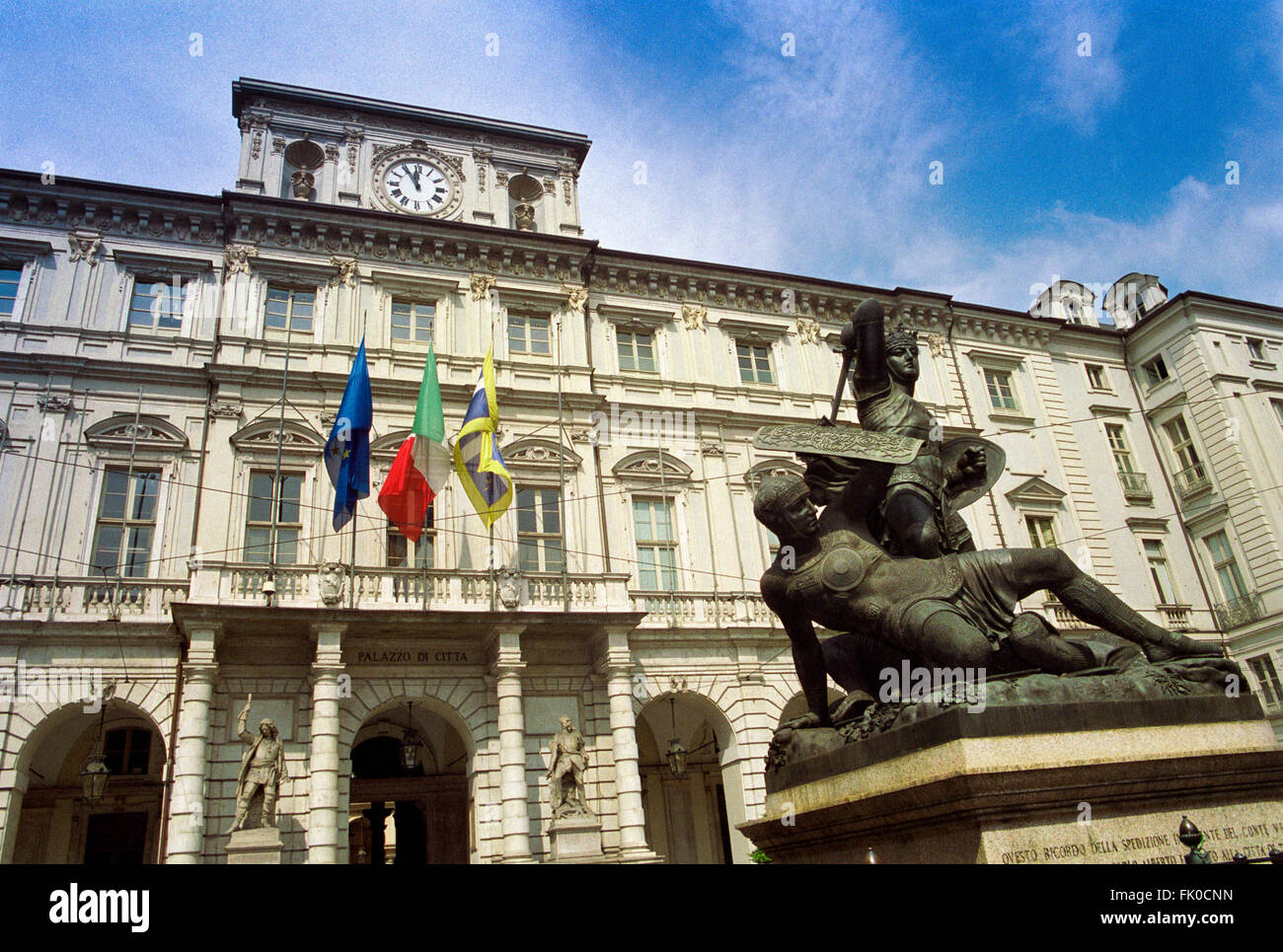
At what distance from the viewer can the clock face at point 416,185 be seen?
2495cm

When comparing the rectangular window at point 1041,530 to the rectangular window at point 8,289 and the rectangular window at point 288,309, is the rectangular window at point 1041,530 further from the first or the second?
the rectangular window at point 8,289

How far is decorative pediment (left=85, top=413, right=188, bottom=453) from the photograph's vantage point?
1967 centimetres

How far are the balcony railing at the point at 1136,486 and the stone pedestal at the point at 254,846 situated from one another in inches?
1040

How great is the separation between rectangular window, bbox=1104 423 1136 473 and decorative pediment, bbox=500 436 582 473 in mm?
18889

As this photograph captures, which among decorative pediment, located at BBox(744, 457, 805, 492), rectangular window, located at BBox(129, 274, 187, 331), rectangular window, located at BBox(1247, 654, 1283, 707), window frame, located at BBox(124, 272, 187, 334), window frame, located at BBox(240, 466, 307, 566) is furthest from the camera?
rectangular window, located at BBox(1247, 654, 1283, 707)

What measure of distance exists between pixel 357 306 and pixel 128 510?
7160 millimetres

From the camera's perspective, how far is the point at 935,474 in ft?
19.5

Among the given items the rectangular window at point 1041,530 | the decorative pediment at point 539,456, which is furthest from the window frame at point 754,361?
the rectangular window at point 1041,530

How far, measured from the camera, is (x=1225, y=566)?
28078 millimetres

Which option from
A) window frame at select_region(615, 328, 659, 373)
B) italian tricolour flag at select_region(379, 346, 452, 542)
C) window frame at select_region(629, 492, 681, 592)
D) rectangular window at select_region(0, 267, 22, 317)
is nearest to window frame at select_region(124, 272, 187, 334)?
rectangular window at select_region(0, 267, 22, 317)

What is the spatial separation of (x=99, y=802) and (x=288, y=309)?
1184cm

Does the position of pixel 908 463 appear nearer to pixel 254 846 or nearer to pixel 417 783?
pixel 254 846

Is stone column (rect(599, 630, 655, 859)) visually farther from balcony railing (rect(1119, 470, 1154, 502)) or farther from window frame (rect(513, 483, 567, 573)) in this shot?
balcony railing (rect(1119, 470, 1154, 502))
